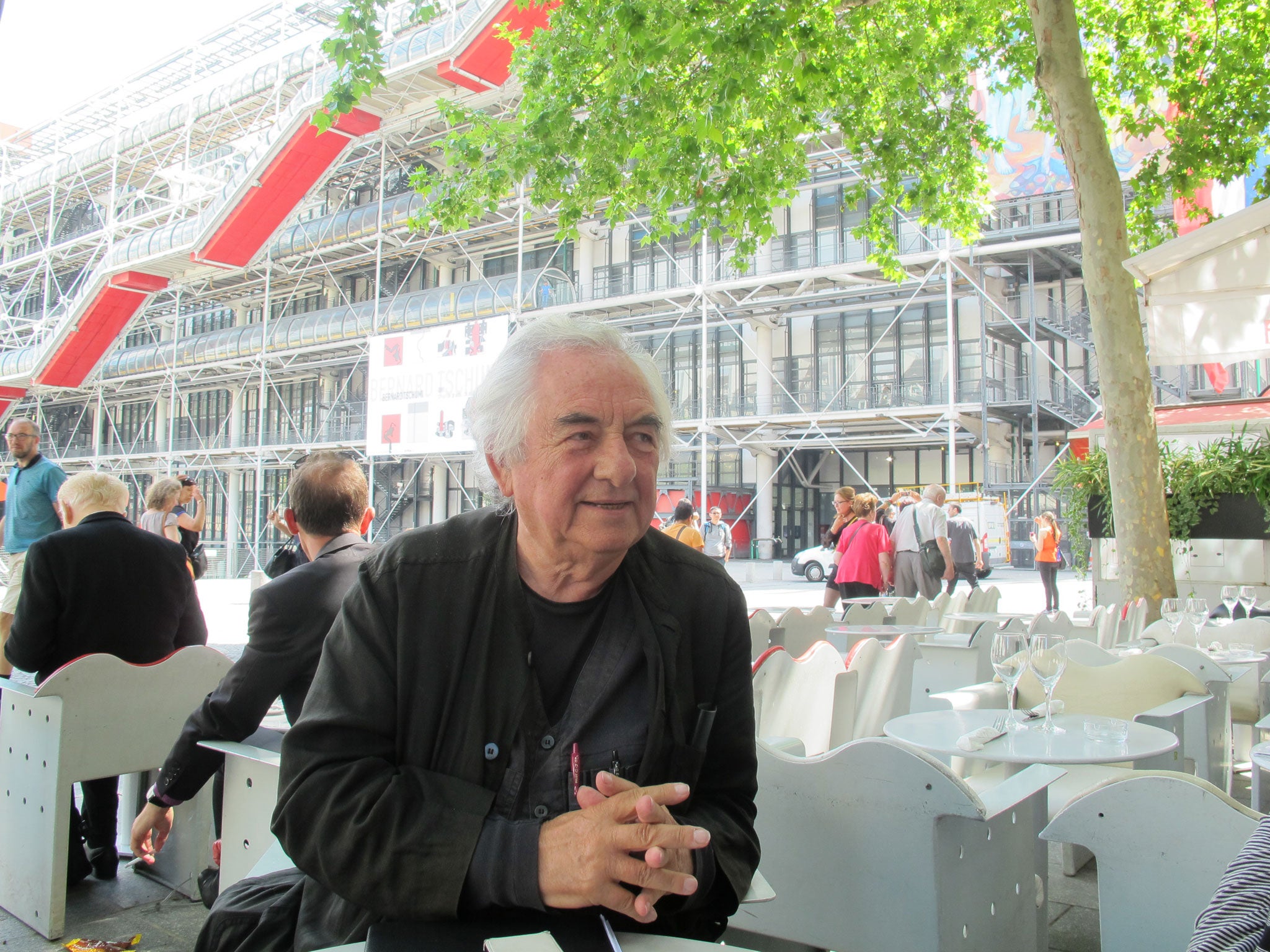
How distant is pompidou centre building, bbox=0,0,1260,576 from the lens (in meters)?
18.2

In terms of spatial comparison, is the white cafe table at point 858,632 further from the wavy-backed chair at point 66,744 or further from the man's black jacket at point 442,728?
the man's black jacket at point 442,728

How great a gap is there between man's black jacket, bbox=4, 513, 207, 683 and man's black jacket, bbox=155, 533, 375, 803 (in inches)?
38.2

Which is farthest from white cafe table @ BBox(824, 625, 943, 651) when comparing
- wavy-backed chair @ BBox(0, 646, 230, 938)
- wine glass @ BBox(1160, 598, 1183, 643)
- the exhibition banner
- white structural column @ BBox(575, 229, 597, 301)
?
white structural column @ BBox(575, 229, 597, 301)

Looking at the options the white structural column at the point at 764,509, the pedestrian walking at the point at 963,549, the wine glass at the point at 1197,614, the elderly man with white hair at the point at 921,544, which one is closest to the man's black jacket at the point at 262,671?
the wine glass at the point at 1197,614

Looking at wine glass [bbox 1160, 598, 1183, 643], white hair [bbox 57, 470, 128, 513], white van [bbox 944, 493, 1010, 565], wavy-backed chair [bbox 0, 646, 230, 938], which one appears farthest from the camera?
white van [bbox 944, 493, 1010, 565]

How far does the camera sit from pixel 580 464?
1.30m

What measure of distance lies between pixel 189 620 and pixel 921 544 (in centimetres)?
616

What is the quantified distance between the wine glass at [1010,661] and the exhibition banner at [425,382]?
16676mm

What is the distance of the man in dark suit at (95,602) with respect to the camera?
9.29 ft

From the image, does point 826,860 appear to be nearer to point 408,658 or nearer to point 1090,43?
point 408,658

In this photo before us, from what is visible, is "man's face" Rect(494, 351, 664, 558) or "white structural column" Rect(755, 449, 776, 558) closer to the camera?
"man's face" Rect(494, 351, 664, 558)

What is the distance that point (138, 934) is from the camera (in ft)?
7.99

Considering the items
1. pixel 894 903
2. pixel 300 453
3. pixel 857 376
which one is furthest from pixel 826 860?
pixel 300 453

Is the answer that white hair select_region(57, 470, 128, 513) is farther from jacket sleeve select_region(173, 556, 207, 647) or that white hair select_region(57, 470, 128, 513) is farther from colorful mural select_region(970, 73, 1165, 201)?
colorful mural select_region(970, 73, 1165, 201)
